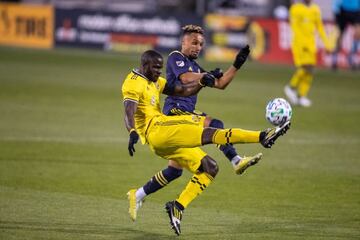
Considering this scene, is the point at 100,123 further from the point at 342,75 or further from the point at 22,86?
the point at 342,75

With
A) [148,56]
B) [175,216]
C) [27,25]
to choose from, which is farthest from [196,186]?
[27,25]

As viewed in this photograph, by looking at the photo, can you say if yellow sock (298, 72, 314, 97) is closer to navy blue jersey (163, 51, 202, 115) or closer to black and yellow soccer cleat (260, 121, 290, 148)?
navy blue jersey (163, 51, 202, 115)

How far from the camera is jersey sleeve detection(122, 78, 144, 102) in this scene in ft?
30.9

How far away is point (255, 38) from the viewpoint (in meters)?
32.2

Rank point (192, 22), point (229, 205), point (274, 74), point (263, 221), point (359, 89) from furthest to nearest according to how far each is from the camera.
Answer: point (192, 22), point (274, 74), point (359, 89), point (229, 205), point (263, 221)

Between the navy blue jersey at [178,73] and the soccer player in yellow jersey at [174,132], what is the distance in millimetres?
409

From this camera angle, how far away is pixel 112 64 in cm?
3062

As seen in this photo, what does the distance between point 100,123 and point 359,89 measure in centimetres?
1005

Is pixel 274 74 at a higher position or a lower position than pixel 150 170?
lower

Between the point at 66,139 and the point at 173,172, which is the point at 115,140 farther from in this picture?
the point at 173,172

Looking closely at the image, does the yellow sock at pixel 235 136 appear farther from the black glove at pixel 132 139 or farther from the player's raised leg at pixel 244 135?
the black glove at pixel 132 139

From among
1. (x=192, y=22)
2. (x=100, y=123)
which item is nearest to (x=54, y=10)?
(x=192, y=22)

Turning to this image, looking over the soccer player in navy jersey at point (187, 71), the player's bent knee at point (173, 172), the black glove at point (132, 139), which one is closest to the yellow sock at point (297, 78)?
the soccer player in navy jersey at point (187, 71)

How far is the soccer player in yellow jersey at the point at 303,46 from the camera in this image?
2189cm
